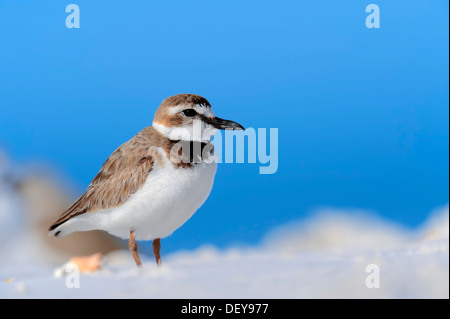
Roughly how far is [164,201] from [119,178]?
0.65m

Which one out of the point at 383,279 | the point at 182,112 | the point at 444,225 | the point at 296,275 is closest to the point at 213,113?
the point at 182,112

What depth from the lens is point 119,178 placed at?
18.4ft

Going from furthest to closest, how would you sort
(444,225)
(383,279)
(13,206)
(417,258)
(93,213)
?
1. (13,206)
2. (444,225)
3. (93,213)
4. (417,258)
5. (383,279)

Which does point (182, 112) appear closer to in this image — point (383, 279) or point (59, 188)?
point (383, 279)

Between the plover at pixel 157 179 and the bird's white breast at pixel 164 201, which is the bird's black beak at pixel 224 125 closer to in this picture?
the plover at pixel 157 179

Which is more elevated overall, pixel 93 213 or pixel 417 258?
pixel 93 213

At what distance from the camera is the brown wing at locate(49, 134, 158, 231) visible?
5.45m

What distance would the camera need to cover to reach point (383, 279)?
4.47m

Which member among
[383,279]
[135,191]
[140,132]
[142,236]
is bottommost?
[383,279]

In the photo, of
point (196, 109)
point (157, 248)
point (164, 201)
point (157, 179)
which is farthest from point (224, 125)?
point (157, 248)

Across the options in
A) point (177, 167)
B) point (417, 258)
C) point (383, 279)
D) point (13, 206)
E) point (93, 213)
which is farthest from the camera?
point (13, 206)

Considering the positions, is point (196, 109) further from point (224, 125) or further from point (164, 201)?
point (164, 201)

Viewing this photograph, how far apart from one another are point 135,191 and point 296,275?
180 cm

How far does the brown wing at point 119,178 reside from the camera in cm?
545
